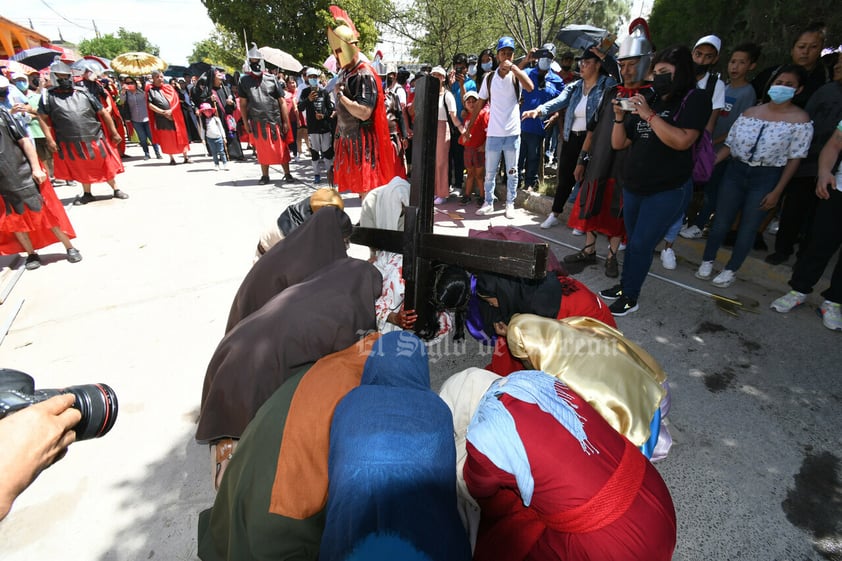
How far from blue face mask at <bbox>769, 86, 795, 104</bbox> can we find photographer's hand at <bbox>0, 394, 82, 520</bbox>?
425 centimetres

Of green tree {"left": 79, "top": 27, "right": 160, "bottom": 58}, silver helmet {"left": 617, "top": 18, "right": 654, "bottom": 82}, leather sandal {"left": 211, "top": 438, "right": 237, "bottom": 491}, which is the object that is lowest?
leather sandal {"left": 211, "top": 438, "right": 237, "bottom": 491}

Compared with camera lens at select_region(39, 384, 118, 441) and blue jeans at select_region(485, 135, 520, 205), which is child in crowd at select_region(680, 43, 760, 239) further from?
camera lens at select_region(39, 384, 118, 441)

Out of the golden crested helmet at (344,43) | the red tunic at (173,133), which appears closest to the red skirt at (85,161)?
the red tunic at (173,133)

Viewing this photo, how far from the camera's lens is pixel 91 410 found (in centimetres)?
119

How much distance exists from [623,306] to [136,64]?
13.2 meters

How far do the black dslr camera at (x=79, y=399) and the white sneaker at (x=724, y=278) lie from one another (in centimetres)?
413

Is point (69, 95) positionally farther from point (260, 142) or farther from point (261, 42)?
point (261, 42)

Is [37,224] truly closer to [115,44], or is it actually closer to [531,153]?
[531,153]

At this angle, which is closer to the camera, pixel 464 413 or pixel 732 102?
pixel 464 413

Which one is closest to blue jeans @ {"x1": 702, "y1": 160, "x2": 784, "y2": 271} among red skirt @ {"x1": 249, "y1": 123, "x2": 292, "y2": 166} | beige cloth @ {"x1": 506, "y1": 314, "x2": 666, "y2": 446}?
beige cloth @ {"x1": 506, "y1": 314, "x2": 666, "y2": 446}

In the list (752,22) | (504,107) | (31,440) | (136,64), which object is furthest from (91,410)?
(136,64)

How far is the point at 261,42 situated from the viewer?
20141mm

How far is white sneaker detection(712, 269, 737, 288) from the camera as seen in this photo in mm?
3400

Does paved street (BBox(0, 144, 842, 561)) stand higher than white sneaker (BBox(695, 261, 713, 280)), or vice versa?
white sneaker (BBox(695, 261, 713, 280))
